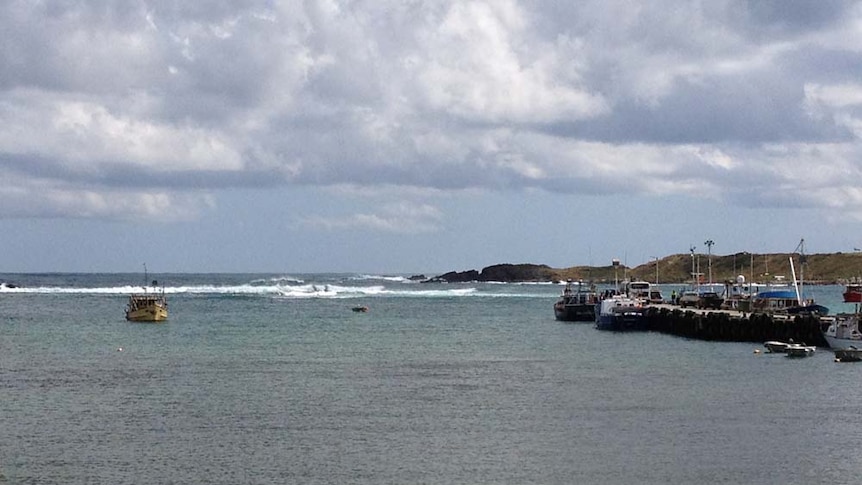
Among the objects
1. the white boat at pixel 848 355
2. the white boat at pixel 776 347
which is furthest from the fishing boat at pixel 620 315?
the white boat at pixel 848 355

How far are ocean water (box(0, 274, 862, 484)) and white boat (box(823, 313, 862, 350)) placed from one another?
12.1 ft

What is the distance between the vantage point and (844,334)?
8425cm

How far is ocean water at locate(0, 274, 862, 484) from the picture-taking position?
41.5m

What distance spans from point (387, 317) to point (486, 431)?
92998mm

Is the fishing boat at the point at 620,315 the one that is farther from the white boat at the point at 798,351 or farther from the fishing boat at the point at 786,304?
the white boat at the point at 798,351

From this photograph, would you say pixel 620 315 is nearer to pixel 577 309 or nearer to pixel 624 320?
pixel 624 320

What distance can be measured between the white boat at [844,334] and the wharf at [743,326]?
7.64 feet

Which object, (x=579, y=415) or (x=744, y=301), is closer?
(x=579, y=415)

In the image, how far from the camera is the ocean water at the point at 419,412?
136ft

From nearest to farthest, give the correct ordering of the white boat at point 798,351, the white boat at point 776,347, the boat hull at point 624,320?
the white boat at point 798,351
the white boat at point 776,347
the boat hull at point 624,320

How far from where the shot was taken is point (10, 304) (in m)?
180

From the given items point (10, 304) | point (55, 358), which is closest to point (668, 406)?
point (55, 358)

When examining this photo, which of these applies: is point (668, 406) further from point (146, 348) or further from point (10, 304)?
point (10, 304)

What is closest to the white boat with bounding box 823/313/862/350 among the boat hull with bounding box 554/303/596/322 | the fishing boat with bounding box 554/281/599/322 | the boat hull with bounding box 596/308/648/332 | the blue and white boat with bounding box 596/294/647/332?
the boat hull with bounding box 596/308/648/332
